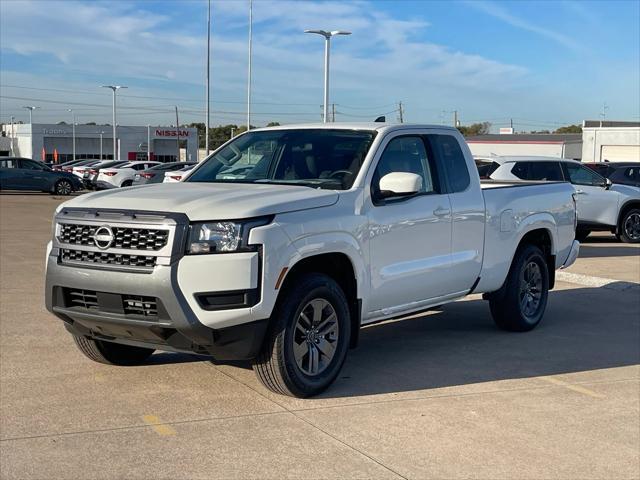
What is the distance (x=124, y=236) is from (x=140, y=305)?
47cm

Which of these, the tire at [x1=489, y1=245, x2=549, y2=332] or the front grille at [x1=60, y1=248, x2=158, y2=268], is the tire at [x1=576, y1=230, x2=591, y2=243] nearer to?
the tire at [x1=489, y1=245, x2=549, y2=332]

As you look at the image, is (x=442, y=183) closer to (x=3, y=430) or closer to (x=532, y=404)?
(x=532, y=404)

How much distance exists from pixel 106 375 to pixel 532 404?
3229 millimetres

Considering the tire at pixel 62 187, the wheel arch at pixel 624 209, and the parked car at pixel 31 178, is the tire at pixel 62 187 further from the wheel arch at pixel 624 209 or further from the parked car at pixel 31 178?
the wheel arch at pixel 624 209

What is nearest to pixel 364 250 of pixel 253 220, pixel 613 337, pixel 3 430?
pixel 253 220

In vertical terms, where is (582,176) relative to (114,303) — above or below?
above

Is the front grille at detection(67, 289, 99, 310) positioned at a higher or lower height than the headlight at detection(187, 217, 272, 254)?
lower

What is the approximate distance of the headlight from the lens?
5262 millimetres

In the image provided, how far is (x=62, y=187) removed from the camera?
3641 centimetres

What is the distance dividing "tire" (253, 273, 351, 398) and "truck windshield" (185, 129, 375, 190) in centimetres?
91

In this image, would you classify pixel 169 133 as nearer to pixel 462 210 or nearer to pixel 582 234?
pixel 582 234

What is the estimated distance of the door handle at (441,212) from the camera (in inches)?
275

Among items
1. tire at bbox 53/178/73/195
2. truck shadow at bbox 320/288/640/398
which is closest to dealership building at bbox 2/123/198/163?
tire at bbox 53/178/73/195

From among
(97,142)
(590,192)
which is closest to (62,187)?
(590,192)
